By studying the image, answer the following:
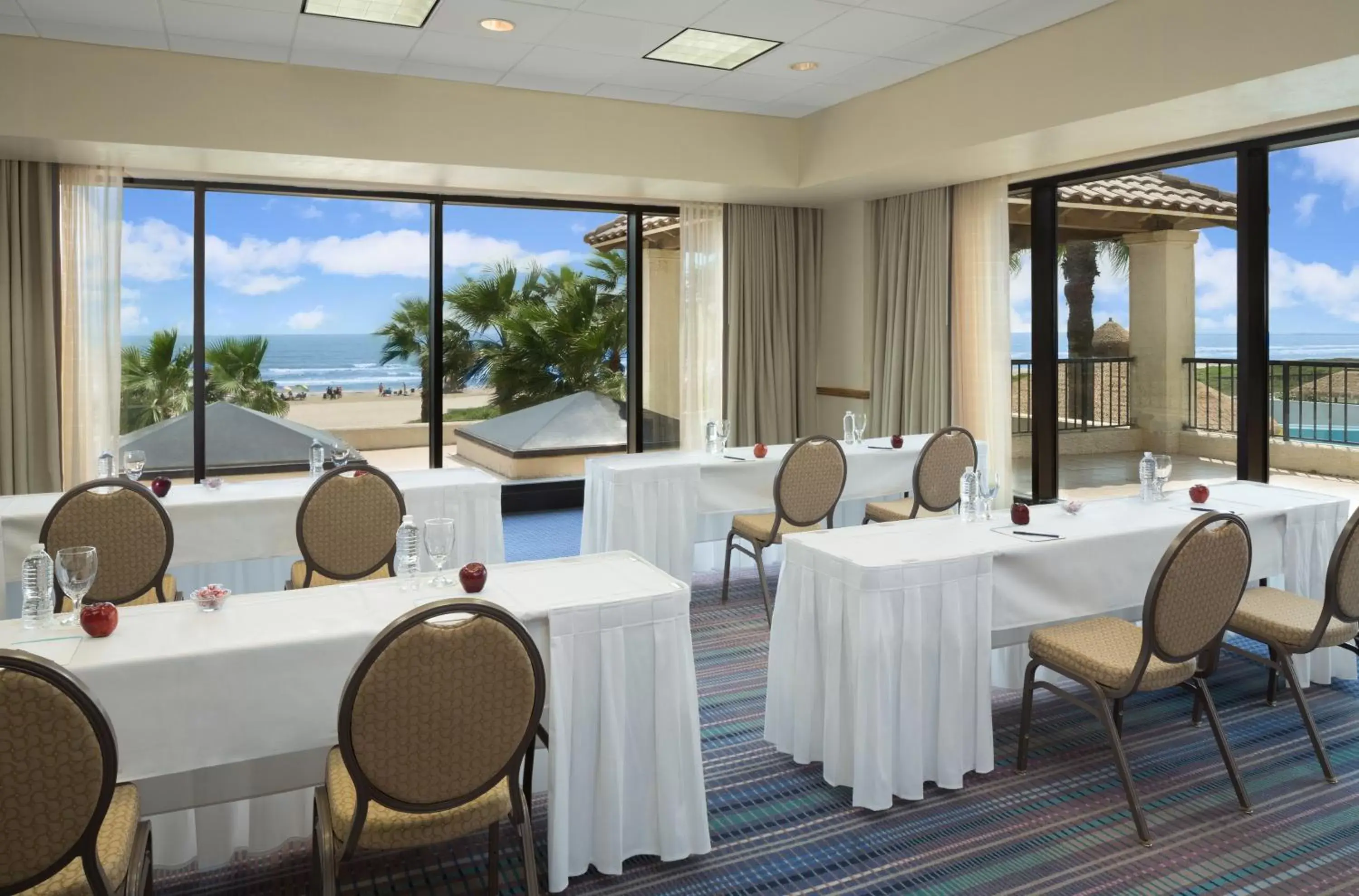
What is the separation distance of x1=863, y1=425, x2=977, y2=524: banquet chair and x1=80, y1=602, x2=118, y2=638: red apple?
402cm

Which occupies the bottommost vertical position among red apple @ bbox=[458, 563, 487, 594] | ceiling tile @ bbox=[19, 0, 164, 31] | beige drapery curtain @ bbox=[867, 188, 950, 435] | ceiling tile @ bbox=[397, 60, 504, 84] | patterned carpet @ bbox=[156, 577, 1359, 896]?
patterned carpet @ bbox=[156, 577, 1359, 896]

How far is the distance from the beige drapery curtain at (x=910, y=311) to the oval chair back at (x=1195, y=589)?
15.4 ft

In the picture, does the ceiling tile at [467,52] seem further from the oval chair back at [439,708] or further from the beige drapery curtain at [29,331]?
the oval chair back at [439,708]

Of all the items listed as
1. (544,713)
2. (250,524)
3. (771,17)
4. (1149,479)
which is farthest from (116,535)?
(1149,479)

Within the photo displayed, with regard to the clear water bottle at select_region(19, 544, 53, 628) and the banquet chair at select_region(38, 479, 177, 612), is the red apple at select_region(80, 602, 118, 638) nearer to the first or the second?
the clear water bottle at select_region(19, 544, 53, 628)

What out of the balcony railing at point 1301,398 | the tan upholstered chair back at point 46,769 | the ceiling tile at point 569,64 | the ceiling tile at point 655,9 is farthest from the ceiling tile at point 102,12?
the balcony railing at point 1301,398

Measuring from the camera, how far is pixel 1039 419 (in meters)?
7.41

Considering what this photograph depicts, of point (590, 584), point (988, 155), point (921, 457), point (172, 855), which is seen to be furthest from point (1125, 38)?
point (172, 855)

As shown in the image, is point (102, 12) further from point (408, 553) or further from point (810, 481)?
point (810, 481)

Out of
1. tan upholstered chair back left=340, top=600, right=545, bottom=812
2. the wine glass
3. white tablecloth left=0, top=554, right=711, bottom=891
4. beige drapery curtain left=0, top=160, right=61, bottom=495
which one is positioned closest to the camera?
tan upholstered chair back left=340, top=600, right=545, bottom=812

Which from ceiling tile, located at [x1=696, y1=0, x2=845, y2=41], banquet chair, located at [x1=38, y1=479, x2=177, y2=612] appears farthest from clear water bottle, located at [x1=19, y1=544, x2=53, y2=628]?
ceiling tile, located at [x1=696, y1=0, x2=845, y2=41]

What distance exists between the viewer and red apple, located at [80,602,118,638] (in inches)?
95.7

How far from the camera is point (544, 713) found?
270 cm

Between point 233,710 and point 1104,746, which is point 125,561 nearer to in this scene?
point 233,710
